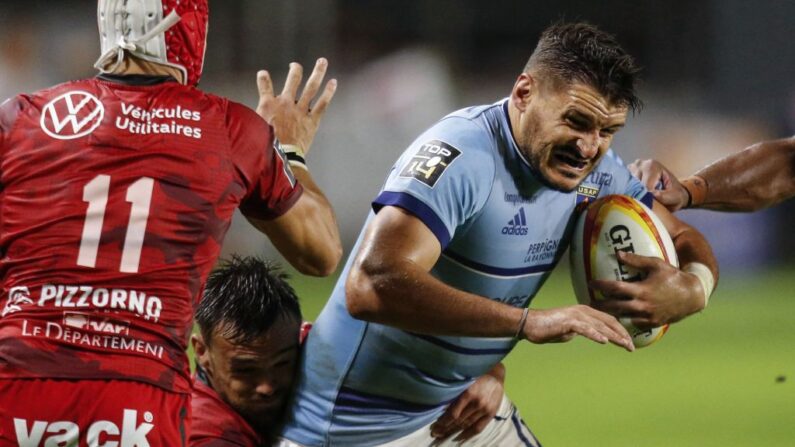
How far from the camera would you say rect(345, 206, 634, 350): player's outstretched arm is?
3547 mm

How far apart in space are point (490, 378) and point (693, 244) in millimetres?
924

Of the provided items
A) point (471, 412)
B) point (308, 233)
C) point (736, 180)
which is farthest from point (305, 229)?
point (736, 180)

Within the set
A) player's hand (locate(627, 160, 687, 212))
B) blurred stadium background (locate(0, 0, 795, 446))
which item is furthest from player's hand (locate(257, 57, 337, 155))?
blurred stadium background (locate(0, 0, 795, 446))

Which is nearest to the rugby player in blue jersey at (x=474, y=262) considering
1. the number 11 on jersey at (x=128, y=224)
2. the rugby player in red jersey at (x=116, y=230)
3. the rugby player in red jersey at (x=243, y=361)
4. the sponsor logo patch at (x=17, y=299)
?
the rugby player in red jersey at (x=243, y=361)

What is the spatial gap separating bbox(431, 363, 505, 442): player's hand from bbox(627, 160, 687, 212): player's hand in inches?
43.7

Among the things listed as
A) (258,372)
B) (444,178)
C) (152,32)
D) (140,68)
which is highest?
(152,32)

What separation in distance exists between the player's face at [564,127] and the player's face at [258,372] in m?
1.16

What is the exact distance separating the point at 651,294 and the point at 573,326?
→ 0.67m

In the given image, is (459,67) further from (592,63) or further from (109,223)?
(109,223)

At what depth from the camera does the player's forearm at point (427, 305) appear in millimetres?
3635

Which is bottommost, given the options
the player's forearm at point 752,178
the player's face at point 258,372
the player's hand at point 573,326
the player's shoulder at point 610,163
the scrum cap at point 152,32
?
the player's face at point 258,372

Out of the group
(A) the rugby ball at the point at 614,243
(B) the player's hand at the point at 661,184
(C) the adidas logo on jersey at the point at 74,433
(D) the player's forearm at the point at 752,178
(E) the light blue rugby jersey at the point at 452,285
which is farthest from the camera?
(D) the player's forearm at the point at 752,178

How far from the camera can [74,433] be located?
3096 mm

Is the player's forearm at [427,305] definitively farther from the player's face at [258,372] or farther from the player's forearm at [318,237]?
the player's face at [258,372]
